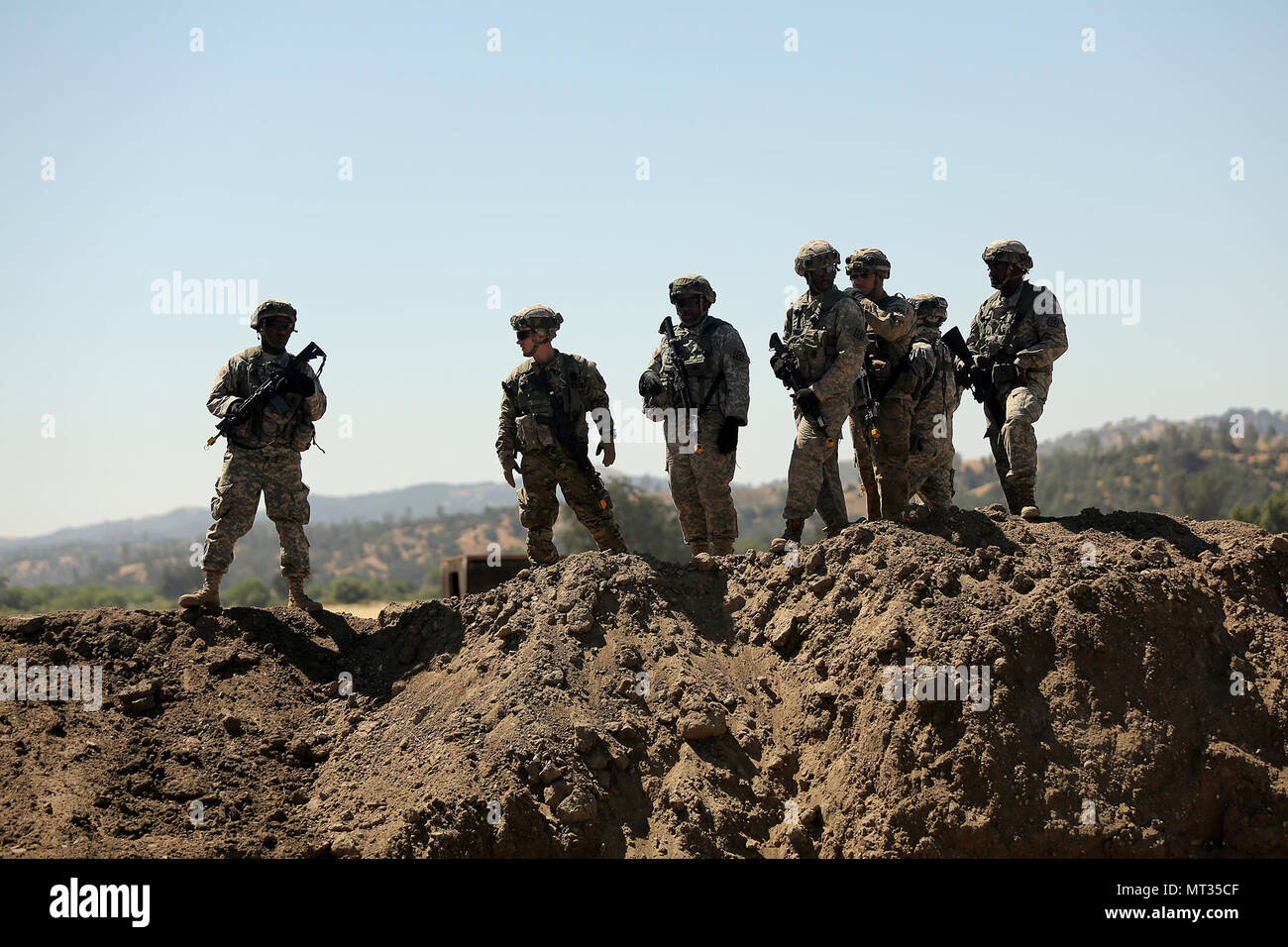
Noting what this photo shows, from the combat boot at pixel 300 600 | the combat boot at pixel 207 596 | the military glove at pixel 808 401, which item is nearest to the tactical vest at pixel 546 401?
the military glove at pixel 808 401

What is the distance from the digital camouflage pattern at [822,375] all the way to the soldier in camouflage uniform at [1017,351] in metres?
1.17

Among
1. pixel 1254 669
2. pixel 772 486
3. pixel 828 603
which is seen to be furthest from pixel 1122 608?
pixel 772 486

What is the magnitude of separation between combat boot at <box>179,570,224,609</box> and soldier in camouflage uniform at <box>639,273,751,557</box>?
3.60 metres

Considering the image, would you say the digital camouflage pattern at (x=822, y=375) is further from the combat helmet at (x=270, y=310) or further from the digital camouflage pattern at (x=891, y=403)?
the combat helmet at (x=270, y=310)

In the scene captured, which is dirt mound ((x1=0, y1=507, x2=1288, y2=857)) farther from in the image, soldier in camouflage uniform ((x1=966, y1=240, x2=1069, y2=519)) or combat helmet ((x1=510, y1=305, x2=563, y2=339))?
combat helmet ((x1=510, y1=305, x2=563, y2=339))

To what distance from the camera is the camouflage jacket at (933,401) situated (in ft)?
30.6

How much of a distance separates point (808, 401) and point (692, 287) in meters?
1.43

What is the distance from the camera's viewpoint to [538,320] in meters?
9.55

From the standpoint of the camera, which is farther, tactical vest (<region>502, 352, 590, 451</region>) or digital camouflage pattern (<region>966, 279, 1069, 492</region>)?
tactical vest (<region>502, 352, 590, 451</region>)

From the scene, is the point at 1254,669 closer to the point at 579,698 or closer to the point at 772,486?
the point at 579,698

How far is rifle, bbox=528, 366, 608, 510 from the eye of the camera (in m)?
9.64

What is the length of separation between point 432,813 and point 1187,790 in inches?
161

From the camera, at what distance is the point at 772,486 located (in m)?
97.9

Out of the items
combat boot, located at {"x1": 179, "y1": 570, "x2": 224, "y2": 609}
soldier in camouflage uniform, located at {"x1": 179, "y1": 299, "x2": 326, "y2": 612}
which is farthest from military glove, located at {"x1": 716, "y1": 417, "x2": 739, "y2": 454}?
combat boot, located at {"x1": 179, "y1": 570, "x2": 224, "y2": 609}
